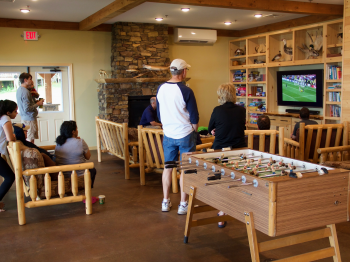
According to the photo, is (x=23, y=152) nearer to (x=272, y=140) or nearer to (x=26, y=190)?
(x=26, y=190)

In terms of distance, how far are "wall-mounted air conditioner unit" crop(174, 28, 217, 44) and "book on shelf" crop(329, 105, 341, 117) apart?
3248mm

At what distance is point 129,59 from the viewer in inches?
303

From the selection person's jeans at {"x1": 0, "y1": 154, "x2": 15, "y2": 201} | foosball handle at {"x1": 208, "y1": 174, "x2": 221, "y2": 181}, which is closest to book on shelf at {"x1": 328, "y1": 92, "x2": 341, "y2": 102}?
foosball handle at {"x1": 208, "y1": 174, "x2": 221, "y2": 181}

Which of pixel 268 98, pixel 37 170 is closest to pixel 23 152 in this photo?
pixel 37 170

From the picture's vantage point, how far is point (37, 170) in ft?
11.6

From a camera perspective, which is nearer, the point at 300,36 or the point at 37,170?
the point at 37,170

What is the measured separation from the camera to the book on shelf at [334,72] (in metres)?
6.57

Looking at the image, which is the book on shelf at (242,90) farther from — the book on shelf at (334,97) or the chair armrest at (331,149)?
the chair armrest at (331,149)

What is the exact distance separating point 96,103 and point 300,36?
462cm

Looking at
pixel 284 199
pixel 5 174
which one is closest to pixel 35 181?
pixel 5 174

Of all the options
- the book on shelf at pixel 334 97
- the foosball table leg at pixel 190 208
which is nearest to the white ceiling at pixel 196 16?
the book on shelf at pixel 334 97

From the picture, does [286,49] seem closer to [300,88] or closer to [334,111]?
[300,88]

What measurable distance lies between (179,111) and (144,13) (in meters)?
3.84

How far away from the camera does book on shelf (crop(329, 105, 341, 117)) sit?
21.9 ft
